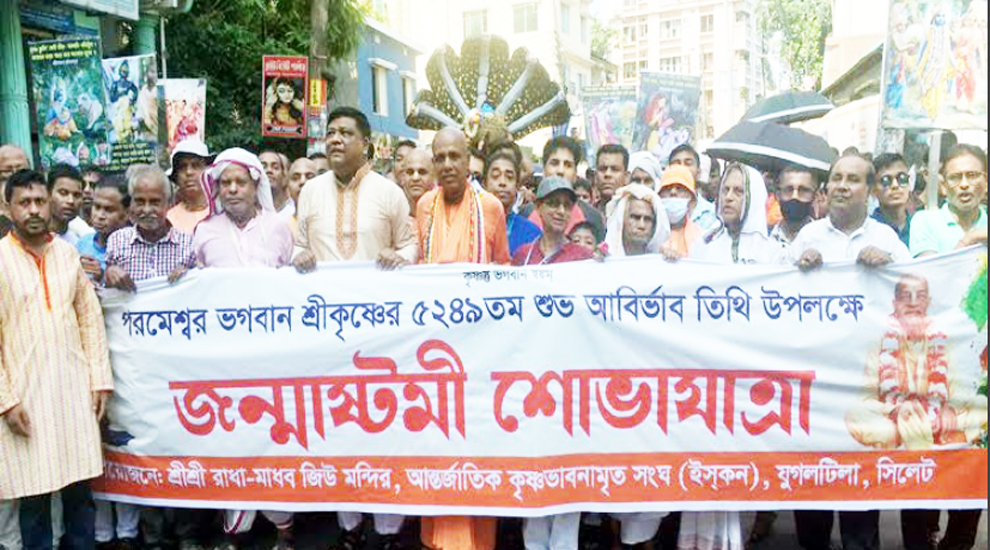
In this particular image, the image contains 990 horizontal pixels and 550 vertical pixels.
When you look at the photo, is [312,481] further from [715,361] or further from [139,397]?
[715,361]

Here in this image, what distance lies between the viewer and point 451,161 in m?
4.02

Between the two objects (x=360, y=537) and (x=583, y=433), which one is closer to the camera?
(x=583, y=433)

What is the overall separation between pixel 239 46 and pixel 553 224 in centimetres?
1138

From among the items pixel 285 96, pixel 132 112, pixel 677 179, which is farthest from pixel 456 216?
pixel 285 96

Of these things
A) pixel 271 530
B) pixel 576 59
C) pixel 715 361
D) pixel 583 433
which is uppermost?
pixel 576 59

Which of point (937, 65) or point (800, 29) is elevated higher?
point (800, 29)

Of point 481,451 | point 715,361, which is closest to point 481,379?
point 481,451

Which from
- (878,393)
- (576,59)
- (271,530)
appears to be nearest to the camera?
(878,393)

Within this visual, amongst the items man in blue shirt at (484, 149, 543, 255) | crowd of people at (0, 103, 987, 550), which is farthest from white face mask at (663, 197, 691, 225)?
man in blue shirt at (484, 149, 543, 255)

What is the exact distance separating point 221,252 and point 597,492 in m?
1.88

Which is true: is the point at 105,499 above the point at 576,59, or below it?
below

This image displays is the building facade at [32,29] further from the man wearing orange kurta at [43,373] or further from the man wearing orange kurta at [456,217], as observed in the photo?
the man wearing orange kurta at [456,217]

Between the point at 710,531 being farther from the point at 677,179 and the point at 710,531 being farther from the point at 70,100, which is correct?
the point at 70,100

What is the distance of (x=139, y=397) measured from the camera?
12.6 ft
